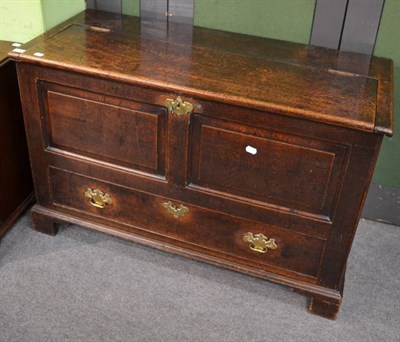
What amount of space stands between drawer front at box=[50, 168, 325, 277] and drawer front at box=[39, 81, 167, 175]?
138 mm

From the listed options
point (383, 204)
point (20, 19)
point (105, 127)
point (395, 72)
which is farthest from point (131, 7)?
point (383, 204)

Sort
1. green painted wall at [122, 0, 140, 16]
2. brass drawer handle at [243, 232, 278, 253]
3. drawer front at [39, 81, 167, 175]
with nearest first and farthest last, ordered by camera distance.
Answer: drawer front at [39, 81, 167, 175] < brass drawer handle at [243, 232, 278, 253] < green painted wall at [122, 0, 140, 16]

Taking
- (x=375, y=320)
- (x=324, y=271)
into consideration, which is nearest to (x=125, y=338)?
(x=324, y=271)

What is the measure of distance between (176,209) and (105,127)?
379 mm

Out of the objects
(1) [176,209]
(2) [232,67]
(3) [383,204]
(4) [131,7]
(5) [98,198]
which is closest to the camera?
(2) [232,67]

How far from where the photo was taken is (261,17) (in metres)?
1.99

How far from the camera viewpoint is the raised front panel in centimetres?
161

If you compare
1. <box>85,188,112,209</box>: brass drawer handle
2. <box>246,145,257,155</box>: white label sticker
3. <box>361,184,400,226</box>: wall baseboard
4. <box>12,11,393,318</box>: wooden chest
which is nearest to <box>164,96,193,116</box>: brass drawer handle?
<box>12,11,393,318</box>: wooden chest

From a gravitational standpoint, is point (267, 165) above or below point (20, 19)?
below

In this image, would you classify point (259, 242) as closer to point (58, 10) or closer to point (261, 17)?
point (261, 17)

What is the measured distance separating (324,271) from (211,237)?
41cm

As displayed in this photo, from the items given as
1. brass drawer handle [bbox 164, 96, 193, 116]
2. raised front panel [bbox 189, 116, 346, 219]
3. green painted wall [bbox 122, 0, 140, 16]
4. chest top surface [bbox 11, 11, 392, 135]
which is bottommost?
raised front panel [bbox 189, 116, 346, 219]

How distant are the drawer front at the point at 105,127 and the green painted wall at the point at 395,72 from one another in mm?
845

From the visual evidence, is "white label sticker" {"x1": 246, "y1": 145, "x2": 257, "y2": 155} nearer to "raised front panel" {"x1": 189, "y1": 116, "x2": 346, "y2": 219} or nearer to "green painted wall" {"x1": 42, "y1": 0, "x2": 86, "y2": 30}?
"raised front panel" {"x1": 189, "y1": 116, "x2": 346, "y2": 219}
